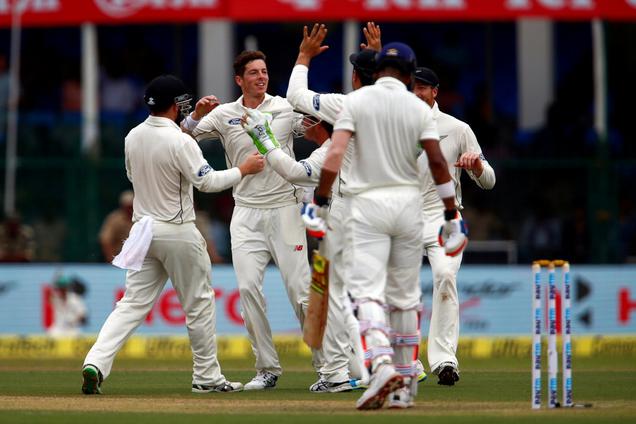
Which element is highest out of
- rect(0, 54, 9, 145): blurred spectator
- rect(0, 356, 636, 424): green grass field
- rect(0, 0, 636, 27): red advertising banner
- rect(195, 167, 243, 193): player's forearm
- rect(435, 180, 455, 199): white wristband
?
rect(0, 0, 636, 27): red advertising banner

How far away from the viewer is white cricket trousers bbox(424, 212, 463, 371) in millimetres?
10914

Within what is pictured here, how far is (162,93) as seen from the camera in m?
10.1

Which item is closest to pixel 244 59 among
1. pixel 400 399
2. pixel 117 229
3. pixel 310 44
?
pixel 310 44

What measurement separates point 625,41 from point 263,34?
547 cm

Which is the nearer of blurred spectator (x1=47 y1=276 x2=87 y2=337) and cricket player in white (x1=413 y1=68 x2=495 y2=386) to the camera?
cricket player in white (x1=413 y1=68 x2=495 y2=386)

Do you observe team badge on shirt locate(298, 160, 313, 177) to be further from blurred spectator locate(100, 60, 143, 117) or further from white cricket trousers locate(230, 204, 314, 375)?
blurred spectator locate(100, 60, 143, 117)

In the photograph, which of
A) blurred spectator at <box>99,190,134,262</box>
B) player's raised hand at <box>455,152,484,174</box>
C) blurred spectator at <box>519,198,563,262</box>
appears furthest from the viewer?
blurred spectator at <box>519,198,563,262</box>

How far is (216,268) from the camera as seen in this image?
17031 mm

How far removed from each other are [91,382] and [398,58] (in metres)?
3.14

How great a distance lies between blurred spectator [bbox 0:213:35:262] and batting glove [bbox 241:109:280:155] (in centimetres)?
855

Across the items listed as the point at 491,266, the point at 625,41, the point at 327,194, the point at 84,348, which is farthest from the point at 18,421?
the point at 625,41

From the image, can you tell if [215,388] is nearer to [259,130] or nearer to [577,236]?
[259,130]

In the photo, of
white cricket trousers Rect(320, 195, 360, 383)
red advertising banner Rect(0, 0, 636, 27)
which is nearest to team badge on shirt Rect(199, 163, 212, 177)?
white cricket trousers Rect(320, 195, 360, 383)

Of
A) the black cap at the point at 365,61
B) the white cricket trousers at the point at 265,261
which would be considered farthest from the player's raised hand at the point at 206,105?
the black cap at the point at 365,61
